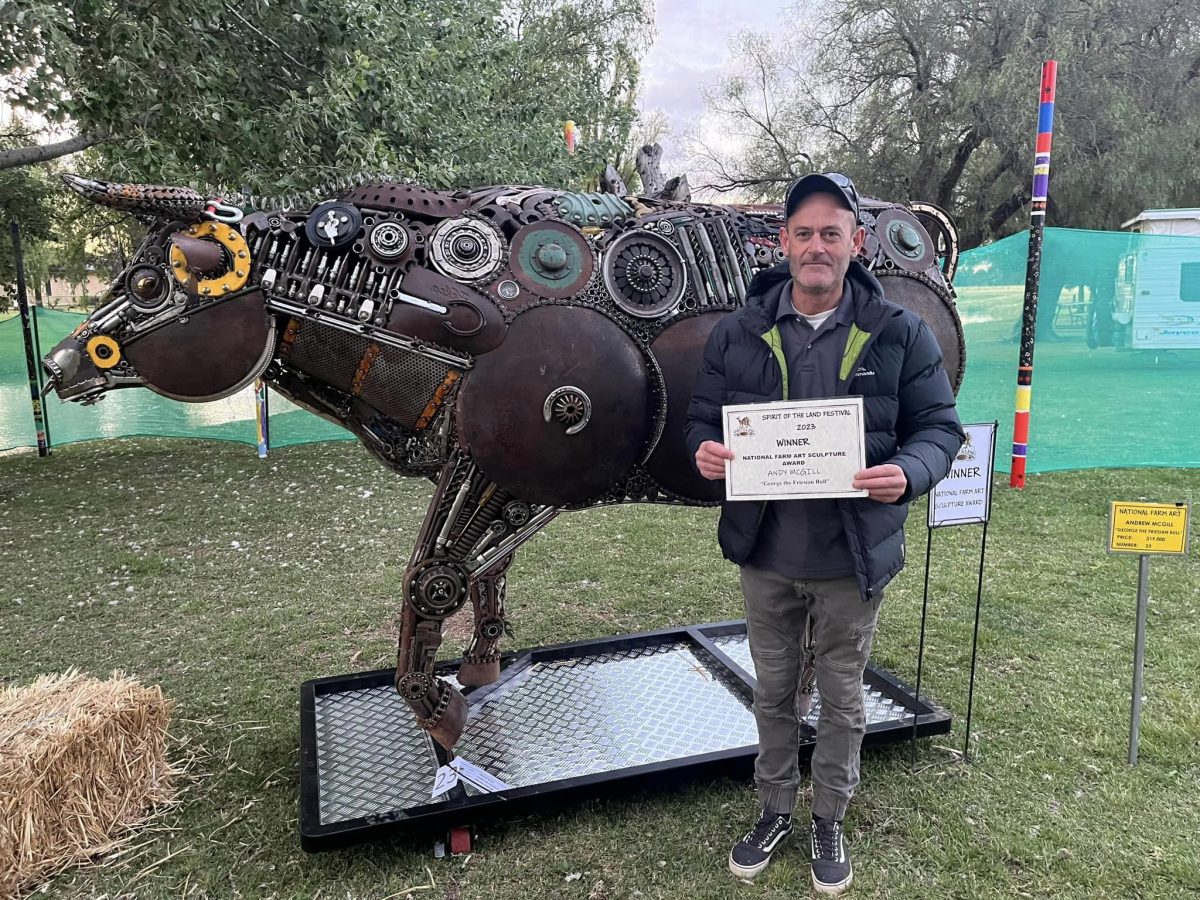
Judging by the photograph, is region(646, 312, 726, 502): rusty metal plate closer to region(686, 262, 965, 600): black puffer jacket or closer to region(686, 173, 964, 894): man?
region(686, 173, 964, 894): man

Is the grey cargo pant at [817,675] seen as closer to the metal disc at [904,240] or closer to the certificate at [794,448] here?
the certificate at [794,448]

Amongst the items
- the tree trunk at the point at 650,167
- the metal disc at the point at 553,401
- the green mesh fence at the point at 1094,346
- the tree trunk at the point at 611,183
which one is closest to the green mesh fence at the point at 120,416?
the tree trunk at the point at 650,167

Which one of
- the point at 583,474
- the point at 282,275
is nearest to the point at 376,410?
the point at 282,275

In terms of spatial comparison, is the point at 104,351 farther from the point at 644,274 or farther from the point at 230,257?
the point at 644,274

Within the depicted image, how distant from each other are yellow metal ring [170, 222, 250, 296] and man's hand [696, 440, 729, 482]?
64.3 inches

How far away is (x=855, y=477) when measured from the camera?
2219mm

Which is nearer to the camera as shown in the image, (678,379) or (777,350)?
(777,350)

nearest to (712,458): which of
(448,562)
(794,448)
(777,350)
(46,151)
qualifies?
(794,448)

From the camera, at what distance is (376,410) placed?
3.05 metres

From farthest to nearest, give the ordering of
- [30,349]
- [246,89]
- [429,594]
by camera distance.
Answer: [30,349] < [246,89] < [429,594]

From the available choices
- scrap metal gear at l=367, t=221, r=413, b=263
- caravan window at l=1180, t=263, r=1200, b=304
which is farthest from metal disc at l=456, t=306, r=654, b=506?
caravan window at l=1180, t=263, r=1200, b=304

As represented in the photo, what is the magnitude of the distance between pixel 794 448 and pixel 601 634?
2.92 m

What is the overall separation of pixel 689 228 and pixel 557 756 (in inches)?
86.5

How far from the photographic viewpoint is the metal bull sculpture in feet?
8.68
